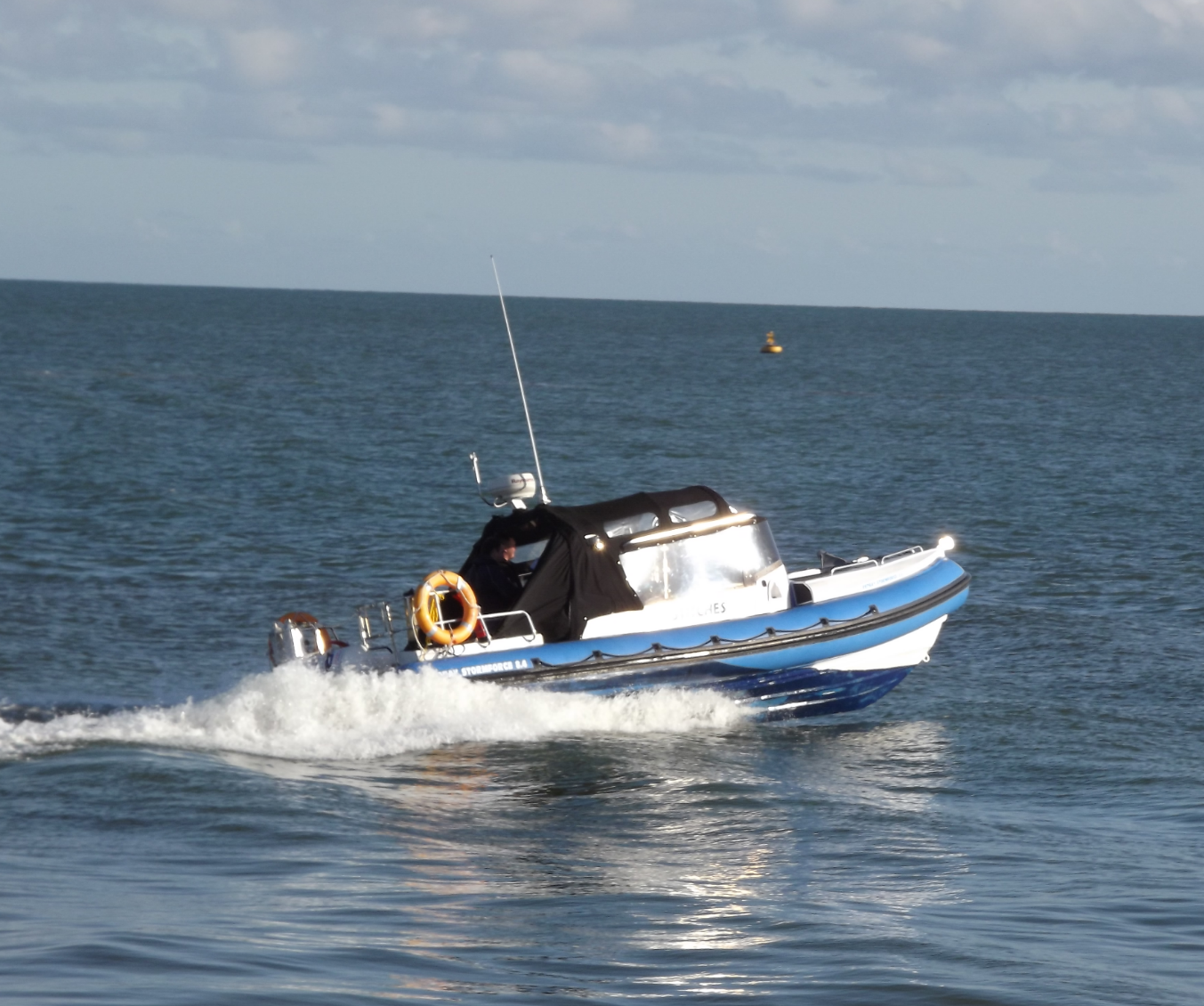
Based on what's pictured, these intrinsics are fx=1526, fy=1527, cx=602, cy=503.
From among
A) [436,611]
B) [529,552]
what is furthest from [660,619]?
[436,611]

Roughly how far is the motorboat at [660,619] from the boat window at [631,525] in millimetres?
11

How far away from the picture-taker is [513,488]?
41.3 ft

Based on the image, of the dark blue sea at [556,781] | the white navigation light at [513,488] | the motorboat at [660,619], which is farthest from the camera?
the white navigation light at [513,488]

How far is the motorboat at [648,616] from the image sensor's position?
11.8m

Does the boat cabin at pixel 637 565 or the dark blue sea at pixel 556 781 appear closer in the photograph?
the dark blue sea at pixel 556 781

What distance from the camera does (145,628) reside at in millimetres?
15828

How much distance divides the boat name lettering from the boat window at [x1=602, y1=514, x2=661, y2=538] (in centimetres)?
131

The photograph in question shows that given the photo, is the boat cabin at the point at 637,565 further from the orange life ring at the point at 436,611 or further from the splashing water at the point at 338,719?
the splashing water at the point at 338,719

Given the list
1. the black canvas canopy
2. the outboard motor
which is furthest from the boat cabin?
the outboard motor

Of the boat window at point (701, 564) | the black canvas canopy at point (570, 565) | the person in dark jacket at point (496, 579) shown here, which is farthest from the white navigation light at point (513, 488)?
the boat window at point (701, 564)

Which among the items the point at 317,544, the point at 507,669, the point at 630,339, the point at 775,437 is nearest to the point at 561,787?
the point at 507,669

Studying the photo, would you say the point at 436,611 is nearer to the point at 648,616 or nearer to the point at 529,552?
the point at 529,552

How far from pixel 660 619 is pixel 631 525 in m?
0.81

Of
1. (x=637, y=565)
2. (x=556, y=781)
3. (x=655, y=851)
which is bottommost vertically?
(x=655, y=851)
